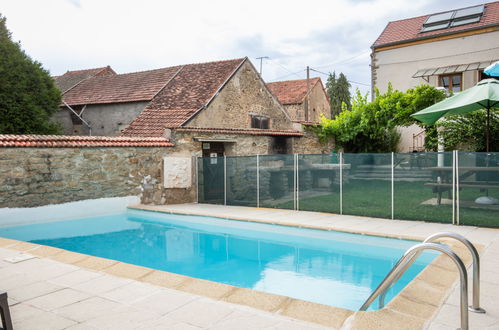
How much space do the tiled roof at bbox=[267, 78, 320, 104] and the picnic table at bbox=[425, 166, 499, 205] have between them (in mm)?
21406

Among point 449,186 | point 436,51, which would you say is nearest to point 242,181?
point 449,186

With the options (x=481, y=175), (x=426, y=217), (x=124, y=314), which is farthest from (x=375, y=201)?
(x=124, y=314)

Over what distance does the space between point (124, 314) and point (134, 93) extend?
17.3m

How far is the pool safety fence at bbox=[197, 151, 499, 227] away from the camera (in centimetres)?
791

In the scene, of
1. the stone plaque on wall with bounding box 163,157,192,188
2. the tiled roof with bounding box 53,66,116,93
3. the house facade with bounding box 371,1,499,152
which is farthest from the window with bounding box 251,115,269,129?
the tiled roof with bounding box 53,66,116,93

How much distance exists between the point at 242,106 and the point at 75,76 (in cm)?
1470

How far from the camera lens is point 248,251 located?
25.1 ft

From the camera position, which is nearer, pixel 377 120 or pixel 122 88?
pixel 377 120

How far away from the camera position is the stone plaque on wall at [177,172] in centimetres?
1197

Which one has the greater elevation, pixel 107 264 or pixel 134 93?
pixel 134 93

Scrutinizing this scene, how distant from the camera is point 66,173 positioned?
10586 millimetres

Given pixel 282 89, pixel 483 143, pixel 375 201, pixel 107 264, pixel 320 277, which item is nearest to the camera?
pixel 107 264

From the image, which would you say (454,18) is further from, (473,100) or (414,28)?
(473,100)

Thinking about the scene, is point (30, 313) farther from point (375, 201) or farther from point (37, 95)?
point (37, 95)
